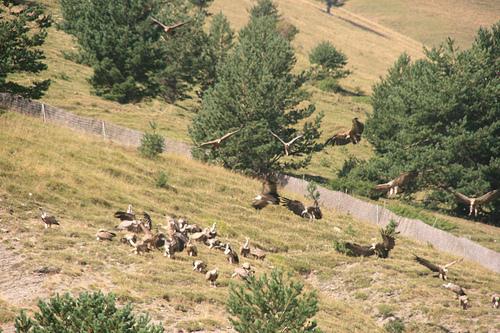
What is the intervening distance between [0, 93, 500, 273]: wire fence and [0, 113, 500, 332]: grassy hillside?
3.28 feet

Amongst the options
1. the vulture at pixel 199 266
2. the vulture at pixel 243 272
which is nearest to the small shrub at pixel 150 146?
the vulture at pixel 199 266

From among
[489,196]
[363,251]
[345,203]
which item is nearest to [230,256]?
[363,251]

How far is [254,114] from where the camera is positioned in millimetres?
52781

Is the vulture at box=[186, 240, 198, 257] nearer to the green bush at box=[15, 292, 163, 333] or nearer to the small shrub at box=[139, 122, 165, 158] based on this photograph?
the green bush at box=[15, 292, 163, 333]

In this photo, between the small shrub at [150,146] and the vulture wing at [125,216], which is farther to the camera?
the small shrub at [150,146]

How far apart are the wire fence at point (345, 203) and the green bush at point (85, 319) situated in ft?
97.7

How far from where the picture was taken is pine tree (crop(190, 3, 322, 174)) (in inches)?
2008

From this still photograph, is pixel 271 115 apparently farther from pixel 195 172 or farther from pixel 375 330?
pixel 375 330

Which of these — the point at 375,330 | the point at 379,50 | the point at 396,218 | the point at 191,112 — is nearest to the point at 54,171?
the point at 375,330

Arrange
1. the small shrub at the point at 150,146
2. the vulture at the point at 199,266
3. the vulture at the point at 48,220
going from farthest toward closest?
the small shrub at the point at 150,146
the vulture at the point at 48,220
the vulture at the point at 199,266

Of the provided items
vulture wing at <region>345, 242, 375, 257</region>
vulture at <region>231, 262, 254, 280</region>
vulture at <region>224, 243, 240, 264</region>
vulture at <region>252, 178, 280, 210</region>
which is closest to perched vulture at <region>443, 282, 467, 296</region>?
vulture wing at <region>345, 242, 375, 257</region>

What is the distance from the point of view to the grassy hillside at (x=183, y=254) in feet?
81.7

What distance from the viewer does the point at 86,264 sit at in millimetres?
25719

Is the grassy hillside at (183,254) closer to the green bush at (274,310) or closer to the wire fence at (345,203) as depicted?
the wire fence at (345,203)
